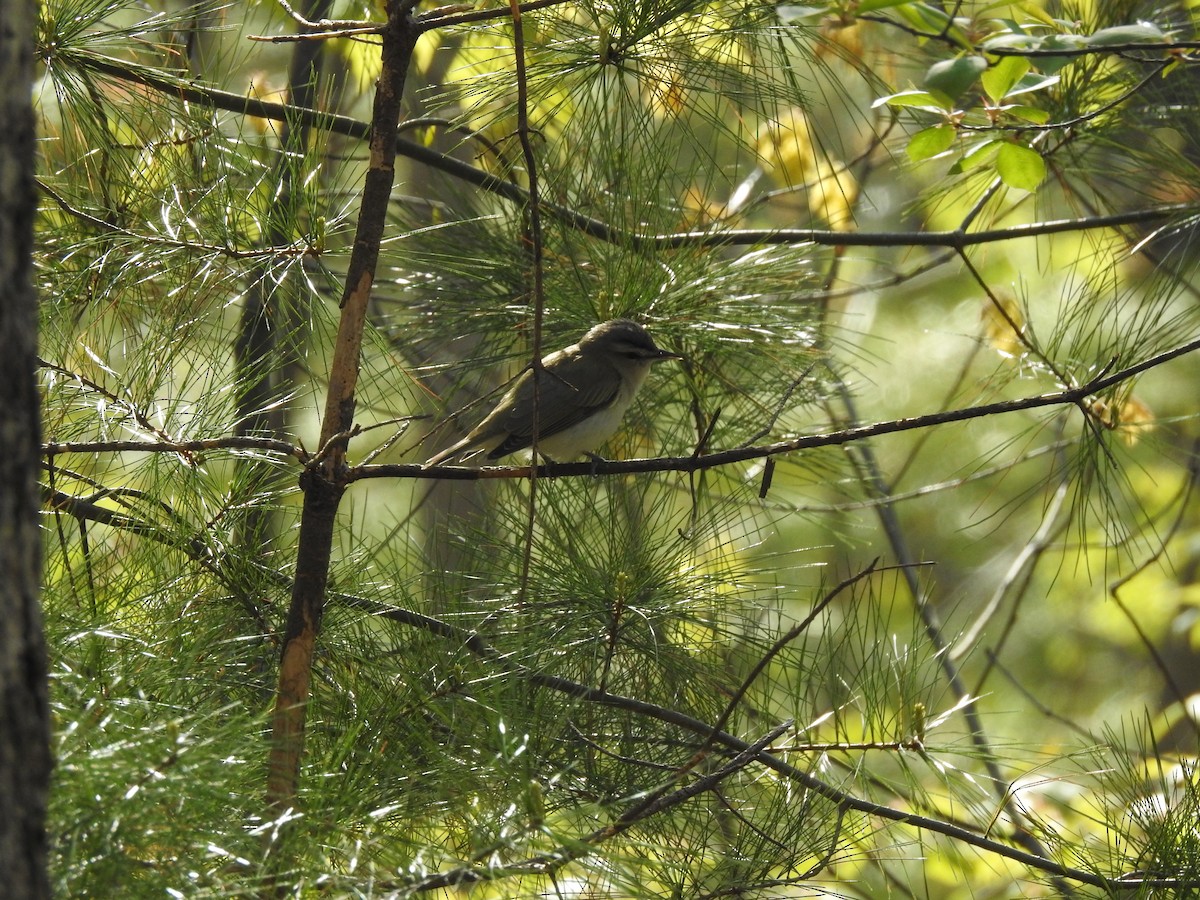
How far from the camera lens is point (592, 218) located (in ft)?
8.98

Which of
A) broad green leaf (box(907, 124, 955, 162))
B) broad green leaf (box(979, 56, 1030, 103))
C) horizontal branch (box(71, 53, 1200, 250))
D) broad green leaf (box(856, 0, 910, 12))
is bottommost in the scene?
horizontal branch (box(71, 53, 1200, 250))

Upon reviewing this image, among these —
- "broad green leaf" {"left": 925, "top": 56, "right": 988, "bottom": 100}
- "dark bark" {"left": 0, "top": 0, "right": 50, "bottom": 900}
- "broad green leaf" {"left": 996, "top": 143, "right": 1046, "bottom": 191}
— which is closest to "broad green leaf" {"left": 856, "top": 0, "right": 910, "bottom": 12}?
"broad green leaf" {"left": 925, "top": 56, "right": 988, "bottom": 100}

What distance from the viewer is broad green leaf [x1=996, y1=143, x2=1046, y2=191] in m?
1.98

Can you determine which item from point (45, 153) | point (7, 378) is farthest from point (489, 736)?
point (45, 153)

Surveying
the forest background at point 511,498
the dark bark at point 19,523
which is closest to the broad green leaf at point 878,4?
the forest background at point 511,498

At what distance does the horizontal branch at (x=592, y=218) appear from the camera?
221 centimetres

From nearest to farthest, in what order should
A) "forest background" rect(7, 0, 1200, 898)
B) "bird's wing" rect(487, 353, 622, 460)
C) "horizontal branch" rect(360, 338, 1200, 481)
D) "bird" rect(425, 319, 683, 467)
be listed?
1. "forest background" rect(7, 0, 1200, 898)
2. "horizontal branch" rect(360, 338, 1200, 481)
3. "bird" rect(425, 319, 683, 467)
4. "bird's wing" rect(487, 353, 622, 460)

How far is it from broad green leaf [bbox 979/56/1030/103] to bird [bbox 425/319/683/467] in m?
0.95

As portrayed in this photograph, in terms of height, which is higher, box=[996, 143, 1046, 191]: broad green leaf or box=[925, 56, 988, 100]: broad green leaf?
box=[925, 56, 988, 100]: broad green leaf

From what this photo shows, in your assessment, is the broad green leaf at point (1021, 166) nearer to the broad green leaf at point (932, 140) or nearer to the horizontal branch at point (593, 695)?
the broad green leaf at point (932, 140)

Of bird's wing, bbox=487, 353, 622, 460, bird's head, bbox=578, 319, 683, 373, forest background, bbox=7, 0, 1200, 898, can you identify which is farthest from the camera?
bird's wing, bbox=487, 353, 622, 460

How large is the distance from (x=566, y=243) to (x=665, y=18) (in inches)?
25.4

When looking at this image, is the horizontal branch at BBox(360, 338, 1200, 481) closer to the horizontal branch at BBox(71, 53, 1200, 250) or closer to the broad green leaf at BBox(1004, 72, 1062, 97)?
the broad green leaf at BBox(1004, 72, 1062, 97)

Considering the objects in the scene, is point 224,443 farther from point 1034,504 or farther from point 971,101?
point 1034,504
